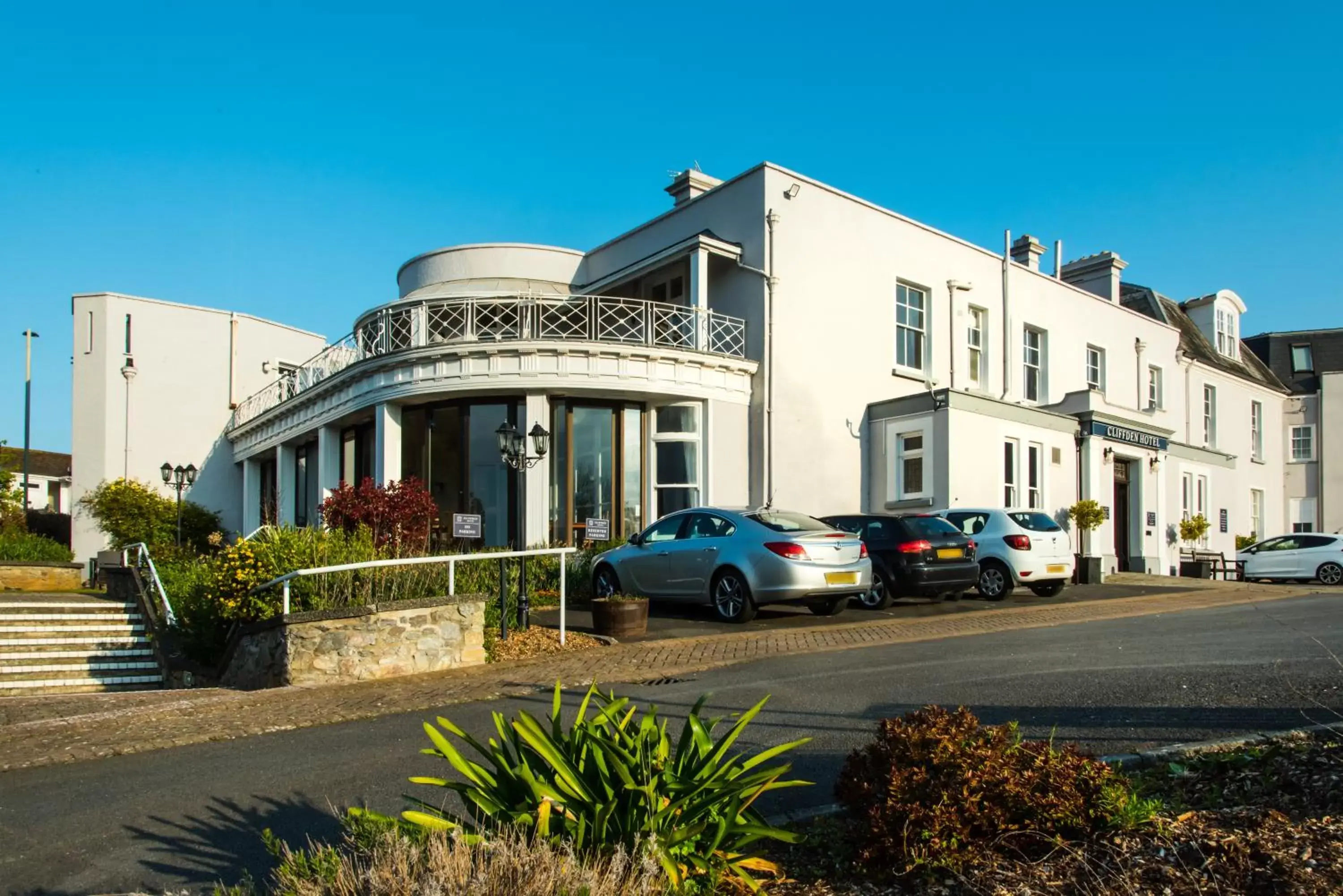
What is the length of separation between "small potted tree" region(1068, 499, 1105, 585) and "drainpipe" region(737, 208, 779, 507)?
7.06 metres

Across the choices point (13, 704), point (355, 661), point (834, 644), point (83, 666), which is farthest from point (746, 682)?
point (83, 666)

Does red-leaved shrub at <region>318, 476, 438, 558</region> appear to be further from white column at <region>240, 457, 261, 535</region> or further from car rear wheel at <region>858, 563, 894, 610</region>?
white column at <region>240, 457, 261, 535</region>

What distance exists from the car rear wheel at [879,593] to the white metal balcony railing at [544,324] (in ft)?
20.2

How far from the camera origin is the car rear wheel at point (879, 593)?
627 inches

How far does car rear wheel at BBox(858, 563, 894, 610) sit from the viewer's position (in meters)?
15.9

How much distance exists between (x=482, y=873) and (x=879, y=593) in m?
13.3

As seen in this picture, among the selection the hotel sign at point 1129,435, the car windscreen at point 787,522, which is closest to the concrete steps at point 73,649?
the car windscreen at point 787,522

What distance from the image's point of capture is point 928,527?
16281mm

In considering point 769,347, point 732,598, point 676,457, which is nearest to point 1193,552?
point 769,347

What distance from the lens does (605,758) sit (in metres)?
4.01

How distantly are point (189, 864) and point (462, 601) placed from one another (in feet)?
20.1

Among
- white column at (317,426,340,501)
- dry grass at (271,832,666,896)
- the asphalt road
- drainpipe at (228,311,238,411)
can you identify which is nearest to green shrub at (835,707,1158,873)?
dry grass at (271,832,666,896)

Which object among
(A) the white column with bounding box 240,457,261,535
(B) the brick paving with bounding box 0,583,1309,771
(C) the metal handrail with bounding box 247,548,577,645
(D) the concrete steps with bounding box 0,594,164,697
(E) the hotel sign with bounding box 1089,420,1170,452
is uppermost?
(E) the hotel sign with bounding box 1089,420,1170,452

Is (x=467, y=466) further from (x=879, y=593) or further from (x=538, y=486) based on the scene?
(x=879, y=593)
